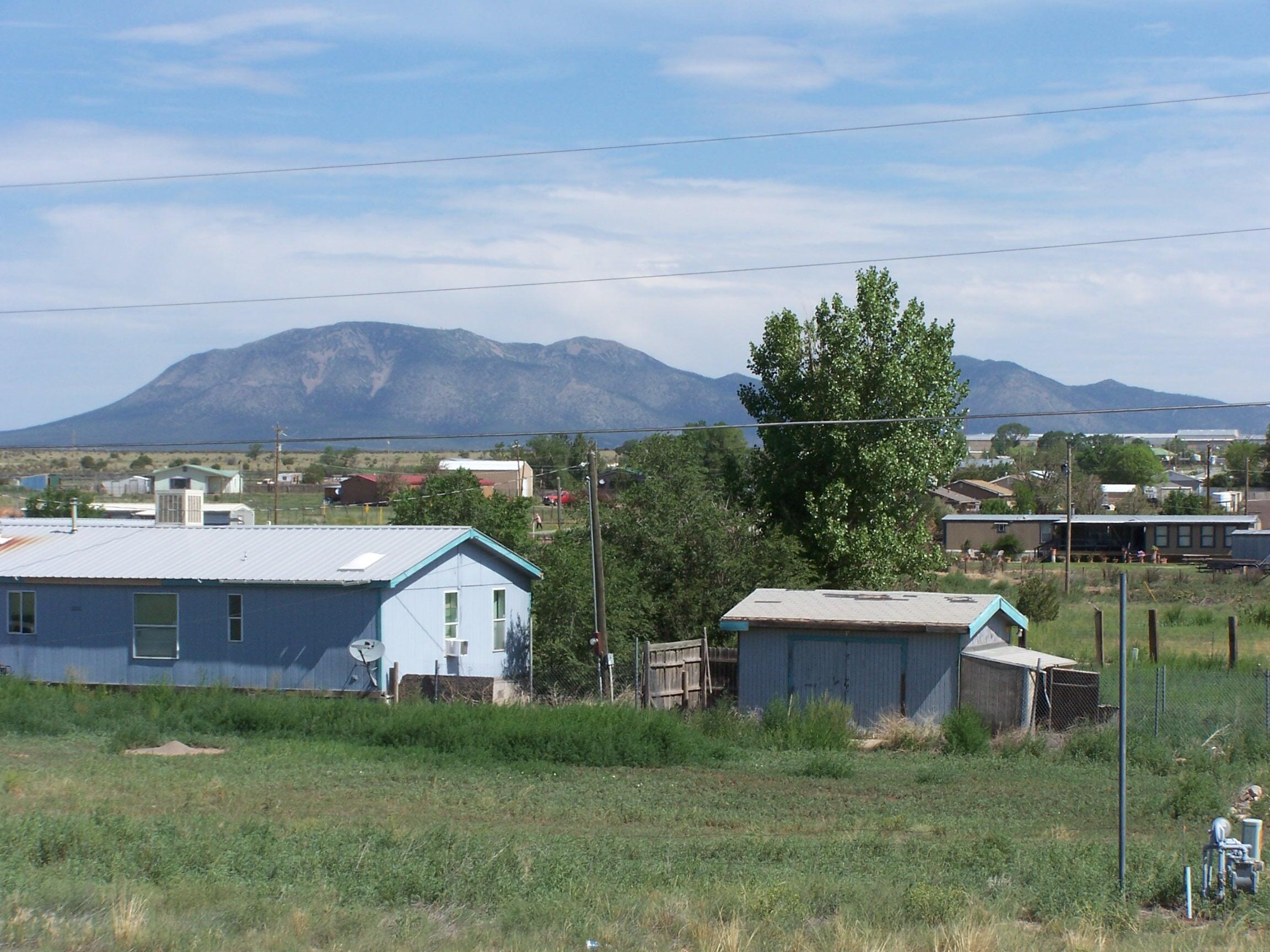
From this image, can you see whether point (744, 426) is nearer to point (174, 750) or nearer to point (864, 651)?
point (864, 651)

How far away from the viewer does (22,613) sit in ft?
95.0

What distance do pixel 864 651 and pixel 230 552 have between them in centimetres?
1487

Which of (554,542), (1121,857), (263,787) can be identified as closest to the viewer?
(1121,857)

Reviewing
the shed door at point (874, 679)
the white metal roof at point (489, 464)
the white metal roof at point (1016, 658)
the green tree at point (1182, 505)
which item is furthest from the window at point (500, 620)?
the white metal roof at point (489, 464)

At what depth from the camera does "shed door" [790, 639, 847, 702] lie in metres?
24.8

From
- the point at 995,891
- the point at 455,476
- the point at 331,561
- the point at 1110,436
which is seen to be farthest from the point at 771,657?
the point at 1110,436

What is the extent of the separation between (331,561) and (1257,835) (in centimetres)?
2102

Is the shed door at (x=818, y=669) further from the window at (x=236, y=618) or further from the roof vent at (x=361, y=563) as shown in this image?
the window at (x=236, y=618)

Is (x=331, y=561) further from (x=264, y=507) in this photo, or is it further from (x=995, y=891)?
(x=264, y=507)

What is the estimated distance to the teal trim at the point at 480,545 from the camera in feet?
87.9

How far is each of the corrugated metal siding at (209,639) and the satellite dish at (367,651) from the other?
0.58m

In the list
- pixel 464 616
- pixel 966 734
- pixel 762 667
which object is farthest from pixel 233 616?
pixel 966 734

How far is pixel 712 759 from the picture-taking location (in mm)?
20344

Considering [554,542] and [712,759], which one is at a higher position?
[554,542]
